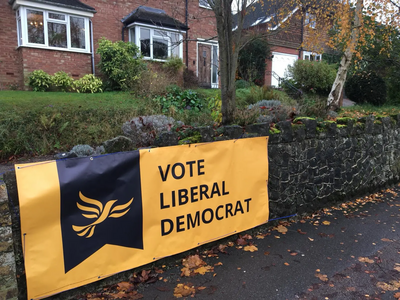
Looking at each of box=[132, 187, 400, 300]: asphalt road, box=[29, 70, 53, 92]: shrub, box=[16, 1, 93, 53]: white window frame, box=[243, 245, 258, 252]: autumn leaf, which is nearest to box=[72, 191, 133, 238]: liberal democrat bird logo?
box=[132, 187, 400, 300]: asphalt road

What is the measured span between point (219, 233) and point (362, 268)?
1762mm

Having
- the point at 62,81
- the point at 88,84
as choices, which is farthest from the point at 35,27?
the point at 88,84

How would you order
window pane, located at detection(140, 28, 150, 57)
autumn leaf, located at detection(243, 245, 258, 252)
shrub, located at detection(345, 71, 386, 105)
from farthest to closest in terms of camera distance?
window pane, located at detection(140, 28, 150, 57)
shrub, located at detection(345, 71, 386, 105)
autumn leaf, located at detection(243, 245, 258, 252)

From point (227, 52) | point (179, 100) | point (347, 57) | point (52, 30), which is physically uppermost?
point (52, 30)

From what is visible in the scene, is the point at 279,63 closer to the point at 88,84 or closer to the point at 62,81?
the point at 88,84

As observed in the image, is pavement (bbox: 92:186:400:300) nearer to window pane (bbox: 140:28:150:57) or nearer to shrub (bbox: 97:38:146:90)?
shrub (bbox: 97:38:146:90)

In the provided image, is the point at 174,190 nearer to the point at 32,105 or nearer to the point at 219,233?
the point at 219,233

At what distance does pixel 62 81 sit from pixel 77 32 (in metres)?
3.24

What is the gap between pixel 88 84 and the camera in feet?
41.4

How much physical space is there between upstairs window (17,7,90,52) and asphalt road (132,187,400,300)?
41.7 ft

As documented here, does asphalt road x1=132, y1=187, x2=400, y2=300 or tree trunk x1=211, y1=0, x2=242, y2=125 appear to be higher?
tree trunk x1=211, y1=0, x2=242, y2=125

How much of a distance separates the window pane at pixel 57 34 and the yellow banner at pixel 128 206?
485 inches

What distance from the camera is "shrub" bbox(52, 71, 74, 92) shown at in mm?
12117

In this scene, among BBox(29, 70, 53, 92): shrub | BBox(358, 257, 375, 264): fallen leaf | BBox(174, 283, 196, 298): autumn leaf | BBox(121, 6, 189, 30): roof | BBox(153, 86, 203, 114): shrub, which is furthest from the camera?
BBox(121, 6, 189, 30): roof
